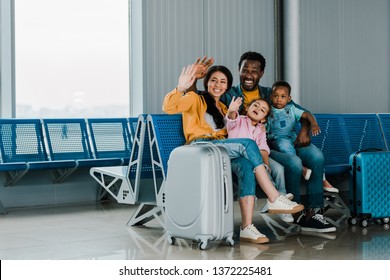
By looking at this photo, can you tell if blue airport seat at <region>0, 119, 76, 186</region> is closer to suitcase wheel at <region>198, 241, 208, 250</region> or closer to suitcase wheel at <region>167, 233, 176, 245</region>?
suitcase wheel at <region>167, 233, 176, 245</region>

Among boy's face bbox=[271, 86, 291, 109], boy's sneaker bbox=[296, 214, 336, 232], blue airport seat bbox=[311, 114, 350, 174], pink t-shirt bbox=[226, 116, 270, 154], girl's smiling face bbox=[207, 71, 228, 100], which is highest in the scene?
girl's smiling face bbox=[207, 71, 228, 100]

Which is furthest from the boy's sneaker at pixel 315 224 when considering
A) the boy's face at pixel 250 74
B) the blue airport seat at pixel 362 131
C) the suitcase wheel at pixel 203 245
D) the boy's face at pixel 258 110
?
the blue airport seat at pixel 362 131

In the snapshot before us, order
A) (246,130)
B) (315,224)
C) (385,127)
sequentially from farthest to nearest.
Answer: (385,127)
(315,224)
(246,130)

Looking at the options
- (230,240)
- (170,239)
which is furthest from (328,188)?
(170,239)

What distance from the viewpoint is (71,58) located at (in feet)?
27.6

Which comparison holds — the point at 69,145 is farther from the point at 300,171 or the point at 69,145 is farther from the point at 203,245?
the point at 203,245

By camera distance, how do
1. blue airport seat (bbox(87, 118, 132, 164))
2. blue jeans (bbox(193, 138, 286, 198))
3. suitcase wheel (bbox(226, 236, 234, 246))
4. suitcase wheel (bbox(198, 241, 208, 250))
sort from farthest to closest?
blue airport seat (bbox(87, 118, 132, 164)), blue jeans (bbox(193, 138, 286, 198)), suitcase wheel (bbox(226, 236, 234, 246)), suitcase wheel (bbox(198, 241, 208, 250))

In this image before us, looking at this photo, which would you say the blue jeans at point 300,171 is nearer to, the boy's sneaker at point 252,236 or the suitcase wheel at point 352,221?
the suitcase wheel at point 352,221

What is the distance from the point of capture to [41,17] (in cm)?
814

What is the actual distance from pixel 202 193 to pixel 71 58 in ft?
14.3

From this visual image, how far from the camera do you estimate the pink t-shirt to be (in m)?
5.30

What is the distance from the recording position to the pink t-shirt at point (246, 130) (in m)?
5.30

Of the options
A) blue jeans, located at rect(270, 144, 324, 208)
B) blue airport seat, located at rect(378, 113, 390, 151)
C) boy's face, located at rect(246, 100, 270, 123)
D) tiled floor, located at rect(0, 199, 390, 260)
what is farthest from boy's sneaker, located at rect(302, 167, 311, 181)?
blue airport seat, located at rect(378, 113, 390, 151)

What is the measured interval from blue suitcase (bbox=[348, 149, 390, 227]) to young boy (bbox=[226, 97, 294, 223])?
2.12 ft
